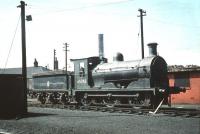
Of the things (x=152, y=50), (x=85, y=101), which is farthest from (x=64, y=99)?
(x=152, y=50)

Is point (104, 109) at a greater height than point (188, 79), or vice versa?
point (188, 79)

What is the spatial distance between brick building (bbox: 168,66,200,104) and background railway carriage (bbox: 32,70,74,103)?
8622 mm

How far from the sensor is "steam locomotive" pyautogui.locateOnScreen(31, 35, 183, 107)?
17.4 meters

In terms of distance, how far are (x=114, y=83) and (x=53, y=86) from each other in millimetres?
6125

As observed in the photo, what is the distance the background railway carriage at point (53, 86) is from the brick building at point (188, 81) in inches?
339

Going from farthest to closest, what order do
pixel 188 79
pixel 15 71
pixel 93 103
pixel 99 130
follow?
pixel 15 71 < pixel 188 79 < pixel 93 103 < pixel 99 130

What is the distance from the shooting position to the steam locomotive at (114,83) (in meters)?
17.4

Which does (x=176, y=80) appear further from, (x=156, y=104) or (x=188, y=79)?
(x=156, y=104)

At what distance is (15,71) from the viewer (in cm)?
8188

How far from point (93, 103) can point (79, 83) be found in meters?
1.90

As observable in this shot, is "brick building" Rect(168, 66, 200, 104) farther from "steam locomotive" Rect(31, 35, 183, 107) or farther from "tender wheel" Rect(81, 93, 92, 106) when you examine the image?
"tender wheel" Rect(81, 93, 92, 106)

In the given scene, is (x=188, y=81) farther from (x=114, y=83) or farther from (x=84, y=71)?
(x=84, y=71)

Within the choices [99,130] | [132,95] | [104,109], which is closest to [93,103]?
[104,109]

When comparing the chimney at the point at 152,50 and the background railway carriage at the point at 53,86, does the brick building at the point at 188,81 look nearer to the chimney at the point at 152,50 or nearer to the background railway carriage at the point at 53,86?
the chimney at the point at 152,50
